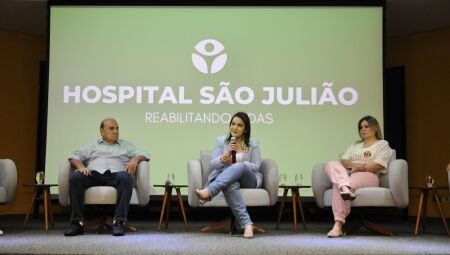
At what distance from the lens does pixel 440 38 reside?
297 inches

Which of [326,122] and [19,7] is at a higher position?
[19,7]

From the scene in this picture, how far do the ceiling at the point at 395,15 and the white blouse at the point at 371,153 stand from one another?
2.61 m

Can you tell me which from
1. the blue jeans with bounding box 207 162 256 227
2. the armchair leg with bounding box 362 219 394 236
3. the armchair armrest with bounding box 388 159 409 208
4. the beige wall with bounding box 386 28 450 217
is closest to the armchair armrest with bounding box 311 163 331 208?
the armchair leg with bounding box 362 219 394 236

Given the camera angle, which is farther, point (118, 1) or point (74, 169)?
point (118, 1)

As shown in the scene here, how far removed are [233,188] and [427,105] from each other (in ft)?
14.3

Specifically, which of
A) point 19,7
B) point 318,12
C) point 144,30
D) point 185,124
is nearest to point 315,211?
point 185,124

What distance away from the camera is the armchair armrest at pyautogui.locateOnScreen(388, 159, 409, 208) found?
4266 mm

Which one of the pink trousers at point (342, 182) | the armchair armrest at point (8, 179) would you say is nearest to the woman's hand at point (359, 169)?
the pink trousers at point (342, 182)

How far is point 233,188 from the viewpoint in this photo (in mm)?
4188

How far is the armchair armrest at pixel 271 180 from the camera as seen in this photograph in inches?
176

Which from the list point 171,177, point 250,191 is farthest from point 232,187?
point 171,177

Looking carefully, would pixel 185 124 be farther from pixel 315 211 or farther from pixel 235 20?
pixel 315 211

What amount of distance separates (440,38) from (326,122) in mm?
2509

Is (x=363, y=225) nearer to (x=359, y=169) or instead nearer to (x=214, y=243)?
(x=359, y=169)
